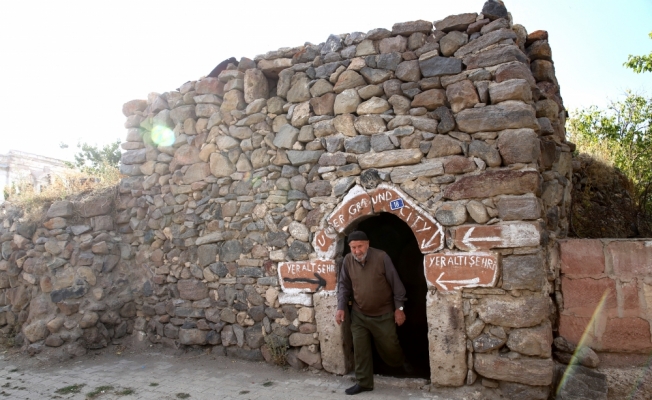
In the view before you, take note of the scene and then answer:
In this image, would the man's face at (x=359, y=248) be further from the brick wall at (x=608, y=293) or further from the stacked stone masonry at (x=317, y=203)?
the brick wall at (x=608, y=293)

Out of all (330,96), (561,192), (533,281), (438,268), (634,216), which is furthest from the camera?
(634,216)

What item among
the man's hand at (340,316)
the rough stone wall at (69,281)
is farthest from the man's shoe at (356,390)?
the rough stone wall at (69,281)

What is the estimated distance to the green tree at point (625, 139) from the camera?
6.37 m

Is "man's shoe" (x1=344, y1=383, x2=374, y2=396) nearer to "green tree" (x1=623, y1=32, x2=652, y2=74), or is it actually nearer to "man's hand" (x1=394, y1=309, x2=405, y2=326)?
"man's hand" (x1=394, y1=309, x2=405, y2=326)

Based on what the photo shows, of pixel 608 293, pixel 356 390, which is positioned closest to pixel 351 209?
pixel 356 390

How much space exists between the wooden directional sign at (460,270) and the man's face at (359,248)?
1.82 ft

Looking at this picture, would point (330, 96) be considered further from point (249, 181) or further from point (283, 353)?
point (283, 353)

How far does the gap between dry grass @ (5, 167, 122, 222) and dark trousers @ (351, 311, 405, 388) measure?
4.21m

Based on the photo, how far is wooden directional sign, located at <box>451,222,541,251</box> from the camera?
12.0 feet

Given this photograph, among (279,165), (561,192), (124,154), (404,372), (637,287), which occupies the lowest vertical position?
(404,372)

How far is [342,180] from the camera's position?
449cm

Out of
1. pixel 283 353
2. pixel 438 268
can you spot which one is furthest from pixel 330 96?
pixel 283 353

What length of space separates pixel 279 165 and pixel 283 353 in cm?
200

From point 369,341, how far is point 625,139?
7640 mm
